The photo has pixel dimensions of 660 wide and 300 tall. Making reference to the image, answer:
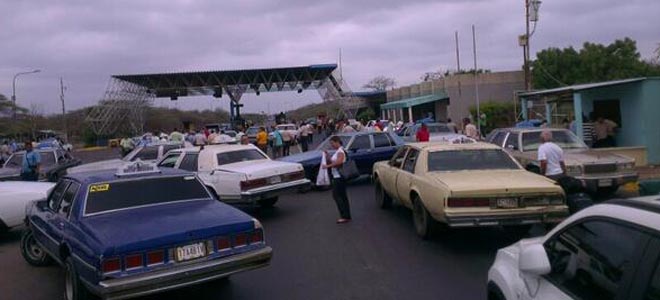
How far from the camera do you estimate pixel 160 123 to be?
96.4 meters

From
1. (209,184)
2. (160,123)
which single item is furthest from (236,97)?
(209,184)

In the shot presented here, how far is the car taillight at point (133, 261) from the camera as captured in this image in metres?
5.93

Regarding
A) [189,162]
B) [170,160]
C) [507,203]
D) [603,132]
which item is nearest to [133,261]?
[507,203]

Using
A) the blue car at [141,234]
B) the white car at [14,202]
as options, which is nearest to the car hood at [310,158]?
the white car at [14,202]

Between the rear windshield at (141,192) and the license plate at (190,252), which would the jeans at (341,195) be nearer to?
the rear windshield at (141,192)

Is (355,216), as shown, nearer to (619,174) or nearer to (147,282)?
(619,174)

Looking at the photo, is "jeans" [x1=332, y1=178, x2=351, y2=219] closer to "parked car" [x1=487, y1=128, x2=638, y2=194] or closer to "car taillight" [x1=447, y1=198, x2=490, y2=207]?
"car taillight" [x1=447, y1=198, x2=490, y2=207]

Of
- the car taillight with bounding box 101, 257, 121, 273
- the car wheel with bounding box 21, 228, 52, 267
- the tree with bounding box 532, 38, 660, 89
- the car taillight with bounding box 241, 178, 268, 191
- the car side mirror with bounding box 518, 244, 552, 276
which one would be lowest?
the car wheel with bounding box 21, 228, 52, 267

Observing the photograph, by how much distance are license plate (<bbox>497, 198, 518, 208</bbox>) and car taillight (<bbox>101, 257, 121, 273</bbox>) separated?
187 inches

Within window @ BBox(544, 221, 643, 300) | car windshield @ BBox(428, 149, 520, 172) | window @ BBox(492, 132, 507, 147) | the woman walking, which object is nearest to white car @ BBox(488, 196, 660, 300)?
window @ BBox(544, 221, 643, 300)

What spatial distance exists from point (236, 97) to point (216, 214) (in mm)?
61367

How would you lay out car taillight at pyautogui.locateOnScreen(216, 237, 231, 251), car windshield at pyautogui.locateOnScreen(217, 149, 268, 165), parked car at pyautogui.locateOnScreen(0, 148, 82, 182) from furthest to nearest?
1. parked car at pyautogui.locateOnScreen(0, 148, 82, 182)
2. car windshield at pyautogui.locateOnScreen(217, 149, 268, 165)
3. car taillight at pyautogui.locateOnScreen(216, 237, 231, 251)

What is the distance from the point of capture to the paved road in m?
6.97

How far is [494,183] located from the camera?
844 cm
